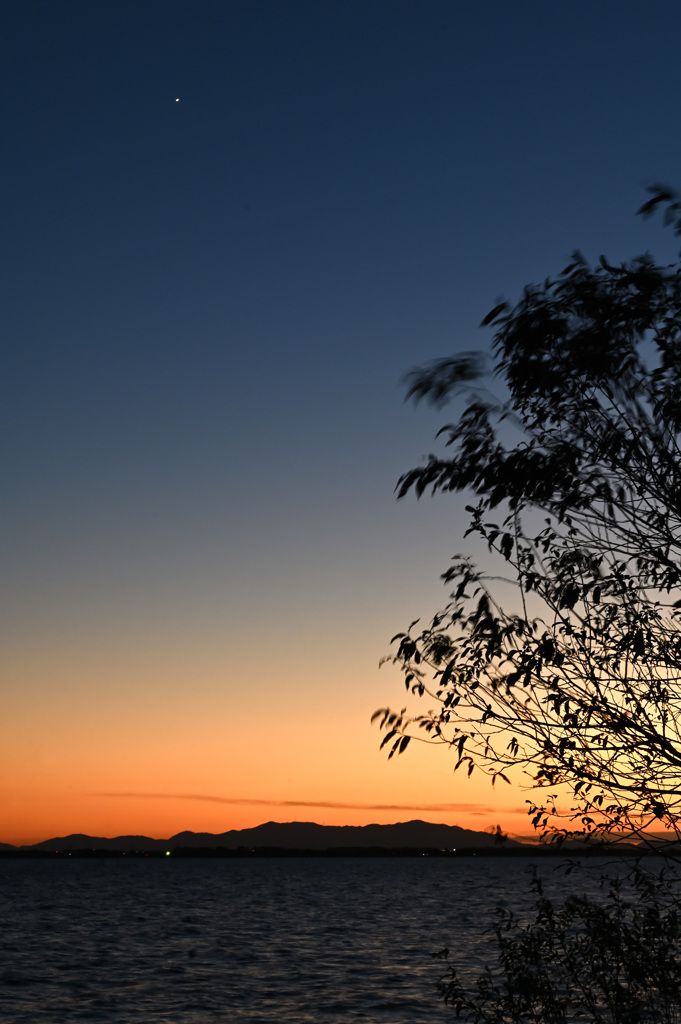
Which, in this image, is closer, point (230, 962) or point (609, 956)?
point (609, 956)

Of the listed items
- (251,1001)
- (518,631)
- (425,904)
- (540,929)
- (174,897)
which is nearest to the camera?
(518,631)

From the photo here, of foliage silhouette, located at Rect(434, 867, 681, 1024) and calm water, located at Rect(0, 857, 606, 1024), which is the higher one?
foliage silhouette, located at Rect(434, 867, 681, 1024)

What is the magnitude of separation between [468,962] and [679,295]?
53.2 meters

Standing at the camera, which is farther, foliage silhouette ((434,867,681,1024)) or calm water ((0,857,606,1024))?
calm water ((0,857,606,1024))

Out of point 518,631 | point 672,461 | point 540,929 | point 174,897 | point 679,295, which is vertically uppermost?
point 679,295

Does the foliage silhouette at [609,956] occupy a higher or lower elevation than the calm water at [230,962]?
higher

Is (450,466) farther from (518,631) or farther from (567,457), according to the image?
(518,631)

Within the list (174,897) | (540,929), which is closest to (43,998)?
(540,929)

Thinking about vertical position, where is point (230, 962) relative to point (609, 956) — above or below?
below

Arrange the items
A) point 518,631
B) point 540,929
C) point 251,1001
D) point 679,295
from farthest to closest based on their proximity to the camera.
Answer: point 251,1001, point 540,929, point 518,631, point 679,295

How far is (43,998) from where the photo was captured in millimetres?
43344

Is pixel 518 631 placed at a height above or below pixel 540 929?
above

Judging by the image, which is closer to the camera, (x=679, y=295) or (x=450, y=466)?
(x=679, y=295)

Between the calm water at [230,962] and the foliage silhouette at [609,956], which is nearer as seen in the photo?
the foliage silhouette at [609,956]
